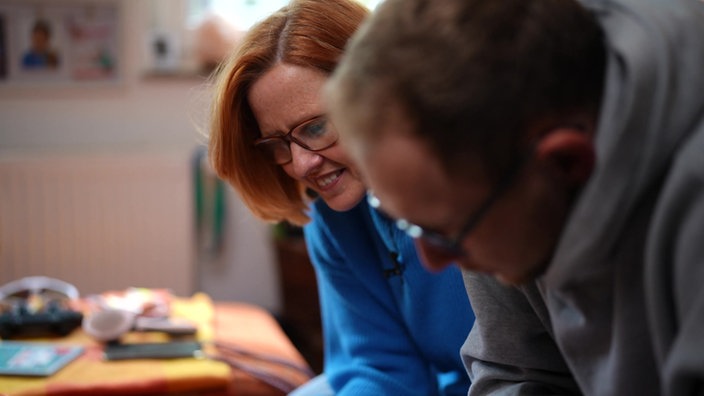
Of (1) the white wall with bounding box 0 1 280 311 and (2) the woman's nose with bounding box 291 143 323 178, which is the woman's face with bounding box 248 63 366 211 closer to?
(2) the woman's nose with bounding box 291 143 323 178

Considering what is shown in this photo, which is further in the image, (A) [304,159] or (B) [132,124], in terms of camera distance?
(B) [132,124]

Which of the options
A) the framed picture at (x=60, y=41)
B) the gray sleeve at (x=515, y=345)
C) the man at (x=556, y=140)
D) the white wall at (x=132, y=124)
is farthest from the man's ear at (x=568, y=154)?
the framed picture at (x=60, y=41)

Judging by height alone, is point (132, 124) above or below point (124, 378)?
below

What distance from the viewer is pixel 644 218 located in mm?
563

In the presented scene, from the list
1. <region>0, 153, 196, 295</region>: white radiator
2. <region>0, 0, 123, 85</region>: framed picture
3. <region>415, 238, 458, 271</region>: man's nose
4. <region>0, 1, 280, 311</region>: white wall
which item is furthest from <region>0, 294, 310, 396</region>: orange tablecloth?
<region>0, 0, 123, 85</region>: framed picture

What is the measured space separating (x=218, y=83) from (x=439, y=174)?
2.05 ft

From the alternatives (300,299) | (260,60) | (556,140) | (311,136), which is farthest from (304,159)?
(300,299)

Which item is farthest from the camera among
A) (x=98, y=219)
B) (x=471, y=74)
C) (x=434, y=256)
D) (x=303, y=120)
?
(x=98, y=219)

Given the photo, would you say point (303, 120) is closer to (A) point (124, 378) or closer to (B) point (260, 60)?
(B) point (260, 60)

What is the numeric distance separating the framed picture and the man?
2.51 metres

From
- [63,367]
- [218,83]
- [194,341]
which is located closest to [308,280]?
[194,341]

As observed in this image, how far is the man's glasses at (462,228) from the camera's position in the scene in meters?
0.54

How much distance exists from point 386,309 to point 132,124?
2.01m

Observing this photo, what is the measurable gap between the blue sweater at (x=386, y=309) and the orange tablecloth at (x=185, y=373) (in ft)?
0.56
